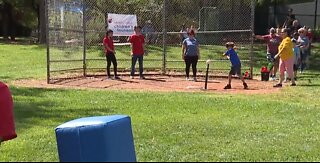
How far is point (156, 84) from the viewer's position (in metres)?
15.5

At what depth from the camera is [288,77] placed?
15.1 meters

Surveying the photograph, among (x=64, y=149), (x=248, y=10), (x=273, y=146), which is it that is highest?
(x=248, y=10)

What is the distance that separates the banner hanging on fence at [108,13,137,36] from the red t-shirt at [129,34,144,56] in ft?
3.84

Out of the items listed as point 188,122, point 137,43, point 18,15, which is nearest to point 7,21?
point 18,15

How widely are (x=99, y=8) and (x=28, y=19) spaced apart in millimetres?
34743

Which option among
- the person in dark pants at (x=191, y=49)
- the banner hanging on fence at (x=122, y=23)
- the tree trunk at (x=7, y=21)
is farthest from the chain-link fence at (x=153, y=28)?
the tree trunk at (x=7, y=21)

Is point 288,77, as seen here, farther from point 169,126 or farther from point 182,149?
point 182,149

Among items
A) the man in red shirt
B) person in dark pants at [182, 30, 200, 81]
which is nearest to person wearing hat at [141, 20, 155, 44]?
the man in red shirt

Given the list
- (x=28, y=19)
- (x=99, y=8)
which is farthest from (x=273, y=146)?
(x=28, y=19)

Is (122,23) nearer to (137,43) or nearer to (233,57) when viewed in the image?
(137,43)

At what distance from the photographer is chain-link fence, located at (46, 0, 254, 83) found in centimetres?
1703

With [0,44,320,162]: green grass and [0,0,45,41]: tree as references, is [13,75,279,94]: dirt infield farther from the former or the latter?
[0,0,45,41]: tree

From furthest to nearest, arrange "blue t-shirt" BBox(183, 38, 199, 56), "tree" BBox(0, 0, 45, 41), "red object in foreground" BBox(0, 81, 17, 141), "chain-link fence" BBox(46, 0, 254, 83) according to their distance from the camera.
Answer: "tree" BBox(0, 0, 45, 41) < "chain-link fence" BBox(46, 0, 254, 83) < "blue t-shirt" BBox(183, 38, 199, 56) < "red object in foreground" BBox(0, 81, 17, 141)

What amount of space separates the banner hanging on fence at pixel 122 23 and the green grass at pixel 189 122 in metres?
5.02
